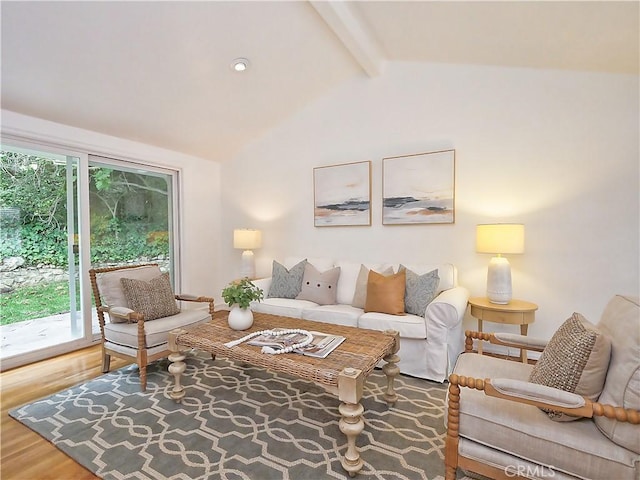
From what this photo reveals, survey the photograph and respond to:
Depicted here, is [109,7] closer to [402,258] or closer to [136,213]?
[136,213]

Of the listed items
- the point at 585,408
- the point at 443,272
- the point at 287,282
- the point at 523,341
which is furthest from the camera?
the point at 287,282

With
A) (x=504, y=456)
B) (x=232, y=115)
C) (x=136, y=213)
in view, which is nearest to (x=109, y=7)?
(x=232, y=115)

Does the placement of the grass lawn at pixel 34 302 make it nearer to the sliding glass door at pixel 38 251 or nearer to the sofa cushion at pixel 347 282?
the sliding glass door at pixel 38 251

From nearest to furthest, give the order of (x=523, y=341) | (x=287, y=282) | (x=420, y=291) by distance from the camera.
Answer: (x=523, y=341) < (x=420, y=291) < (x=287, y=282)

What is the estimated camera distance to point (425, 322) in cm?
259

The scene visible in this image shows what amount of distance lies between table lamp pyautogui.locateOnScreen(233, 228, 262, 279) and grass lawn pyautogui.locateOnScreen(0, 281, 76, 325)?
1882 mm

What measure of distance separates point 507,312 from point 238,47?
329 cm

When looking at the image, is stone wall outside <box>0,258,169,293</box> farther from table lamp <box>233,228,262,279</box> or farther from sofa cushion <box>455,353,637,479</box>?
sofa cushion <box>455,353,637,479</box>

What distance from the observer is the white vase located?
90.5 inches

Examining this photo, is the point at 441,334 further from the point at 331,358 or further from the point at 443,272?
the point at 331,358

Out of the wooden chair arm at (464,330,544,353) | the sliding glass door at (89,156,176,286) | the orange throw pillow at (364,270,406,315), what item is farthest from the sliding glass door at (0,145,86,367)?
the wooden chair arm at (464,330,544,353)

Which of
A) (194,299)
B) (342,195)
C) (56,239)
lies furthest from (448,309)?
(56,239)

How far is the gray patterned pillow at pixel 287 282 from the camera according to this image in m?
3.54

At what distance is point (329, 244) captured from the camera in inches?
160
